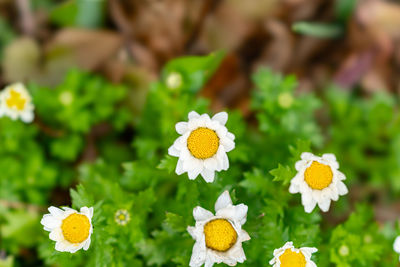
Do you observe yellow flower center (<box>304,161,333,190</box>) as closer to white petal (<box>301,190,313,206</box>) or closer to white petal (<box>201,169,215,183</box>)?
white petal (<box>301,190,313,206</box>)

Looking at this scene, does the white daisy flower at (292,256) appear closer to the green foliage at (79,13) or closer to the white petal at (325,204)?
the white petal at (325,204)

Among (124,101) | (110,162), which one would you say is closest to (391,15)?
(124,101)

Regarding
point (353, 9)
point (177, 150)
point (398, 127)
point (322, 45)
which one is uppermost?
point (177, 150)

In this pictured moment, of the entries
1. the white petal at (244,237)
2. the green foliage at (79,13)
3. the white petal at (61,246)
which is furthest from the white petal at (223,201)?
the green foliage at (79,13)

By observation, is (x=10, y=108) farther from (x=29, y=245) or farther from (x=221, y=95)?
(x=221, y=95)

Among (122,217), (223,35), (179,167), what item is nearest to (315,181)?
(179,167)

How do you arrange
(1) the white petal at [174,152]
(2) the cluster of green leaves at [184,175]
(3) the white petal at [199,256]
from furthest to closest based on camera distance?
(2) the cluster of green leaves at [184,175], (1) the white petal at [174,152], (3) the white petal at [199,256]
